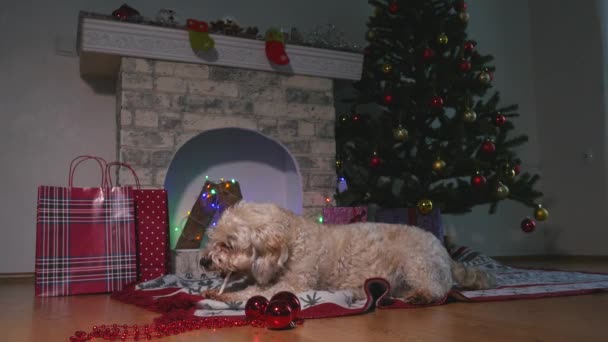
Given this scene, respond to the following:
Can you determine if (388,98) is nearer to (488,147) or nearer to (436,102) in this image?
(436,102)

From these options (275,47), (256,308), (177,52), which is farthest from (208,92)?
(256,308)

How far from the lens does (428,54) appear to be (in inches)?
181

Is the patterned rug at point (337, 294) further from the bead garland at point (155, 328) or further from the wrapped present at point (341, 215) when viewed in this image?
the wrapped present at point (341, 215)

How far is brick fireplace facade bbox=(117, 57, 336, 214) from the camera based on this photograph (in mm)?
4074

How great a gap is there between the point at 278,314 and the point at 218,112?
8.82ft

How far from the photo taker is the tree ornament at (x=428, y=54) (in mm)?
4592

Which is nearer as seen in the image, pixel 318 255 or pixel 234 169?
pixel 318 255

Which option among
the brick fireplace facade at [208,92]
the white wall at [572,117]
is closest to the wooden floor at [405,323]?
the brick fireplace facade at [208,92]

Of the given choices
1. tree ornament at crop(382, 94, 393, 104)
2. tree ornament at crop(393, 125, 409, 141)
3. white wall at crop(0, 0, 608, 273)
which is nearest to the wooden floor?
white wall at crop(0, 0, 608, 273)

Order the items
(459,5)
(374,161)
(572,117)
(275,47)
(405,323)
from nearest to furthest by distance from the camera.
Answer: (405,323) → (275,47) → (374,161) → (459,5) → (572,117)

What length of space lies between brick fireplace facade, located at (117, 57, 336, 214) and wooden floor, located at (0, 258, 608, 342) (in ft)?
4.97

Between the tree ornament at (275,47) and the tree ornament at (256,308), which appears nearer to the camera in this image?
the tree ornament at (256,308)

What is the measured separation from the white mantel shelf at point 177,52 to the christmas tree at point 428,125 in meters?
0.42

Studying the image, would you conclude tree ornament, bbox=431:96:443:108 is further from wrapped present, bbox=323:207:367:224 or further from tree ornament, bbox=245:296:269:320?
tree ornament, bbox=245:296:269:320
